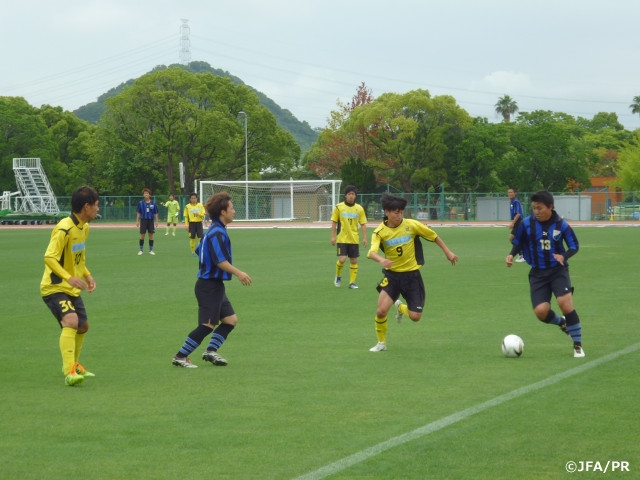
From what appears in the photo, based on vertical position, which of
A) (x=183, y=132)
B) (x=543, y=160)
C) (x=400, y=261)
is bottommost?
(x=400, y=261)

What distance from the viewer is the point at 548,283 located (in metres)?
10.4

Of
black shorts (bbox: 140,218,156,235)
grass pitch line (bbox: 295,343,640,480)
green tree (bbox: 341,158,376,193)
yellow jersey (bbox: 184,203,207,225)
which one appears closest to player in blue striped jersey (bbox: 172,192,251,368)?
grass pitch line (bbox: 295,343,640,480)

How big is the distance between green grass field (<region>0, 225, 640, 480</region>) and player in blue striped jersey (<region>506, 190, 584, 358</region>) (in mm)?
437

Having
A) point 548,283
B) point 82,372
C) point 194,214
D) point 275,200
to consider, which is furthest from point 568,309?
point 275,200

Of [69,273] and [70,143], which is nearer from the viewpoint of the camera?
[69,273]

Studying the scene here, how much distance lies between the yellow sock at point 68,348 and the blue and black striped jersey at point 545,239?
15.6ft

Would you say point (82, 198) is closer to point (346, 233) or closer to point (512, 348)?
point (512, 348)

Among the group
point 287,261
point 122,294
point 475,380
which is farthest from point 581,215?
point 475,380

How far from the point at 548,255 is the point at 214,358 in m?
3.70

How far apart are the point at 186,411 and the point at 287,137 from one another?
77133 millimetres

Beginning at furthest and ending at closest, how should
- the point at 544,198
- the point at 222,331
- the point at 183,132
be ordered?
the point at 183,132
the point at 544,198
the point at 222,331

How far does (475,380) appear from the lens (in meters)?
8.84

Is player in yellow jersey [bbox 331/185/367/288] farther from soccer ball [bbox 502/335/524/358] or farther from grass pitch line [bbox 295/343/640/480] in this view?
grass pitch line [bbox 295/343/640/480]
